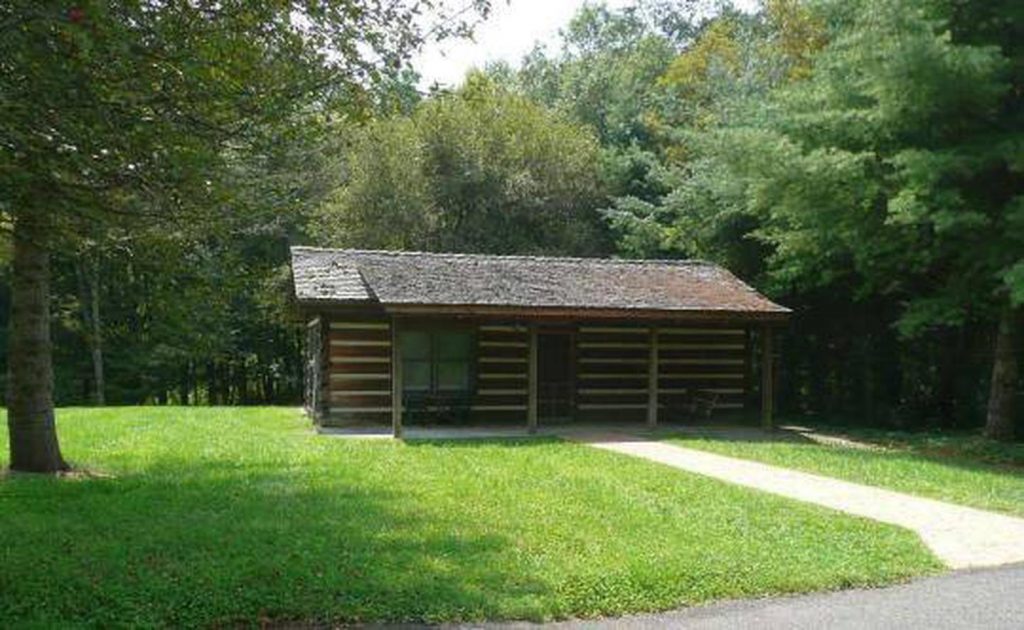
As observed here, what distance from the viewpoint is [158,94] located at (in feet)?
20.4

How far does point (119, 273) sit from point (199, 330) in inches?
30.8

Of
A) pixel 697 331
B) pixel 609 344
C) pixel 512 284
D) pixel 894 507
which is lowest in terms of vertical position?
pixel 894 507

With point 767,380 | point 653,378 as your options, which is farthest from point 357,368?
point 767,380

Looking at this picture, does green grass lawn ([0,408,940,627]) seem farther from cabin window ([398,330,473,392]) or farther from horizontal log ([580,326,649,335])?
horizontal log ([580,326,649,335])

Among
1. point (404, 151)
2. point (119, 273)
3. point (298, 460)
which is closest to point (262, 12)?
point (119, 273)

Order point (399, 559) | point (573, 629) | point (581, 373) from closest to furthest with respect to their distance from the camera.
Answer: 1. point (573, 629)
2. point (399, 559)
3. point (581, 373)

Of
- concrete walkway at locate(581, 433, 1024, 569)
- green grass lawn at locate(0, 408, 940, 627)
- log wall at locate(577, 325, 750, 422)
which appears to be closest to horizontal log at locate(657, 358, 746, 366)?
log wall at locate(577, 325, 750, 422)

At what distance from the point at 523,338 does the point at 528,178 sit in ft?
38.7

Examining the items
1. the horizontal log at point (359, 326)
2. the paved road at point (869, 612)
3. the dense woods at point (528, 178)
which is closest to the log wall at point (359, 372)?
the horizontal log at point (359, 326)

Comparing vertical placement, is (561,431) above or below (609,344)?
below

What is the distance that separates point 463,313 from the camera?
59.1ft

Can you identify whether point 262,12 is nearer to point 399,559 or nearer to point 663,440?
point 399,559

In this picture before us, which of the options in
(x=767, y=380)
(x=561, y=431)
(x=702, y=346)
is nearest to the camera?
(x=561, y=431)

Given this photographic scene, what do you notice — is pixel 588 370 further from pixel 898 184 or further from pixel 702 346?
pixel 898 184
